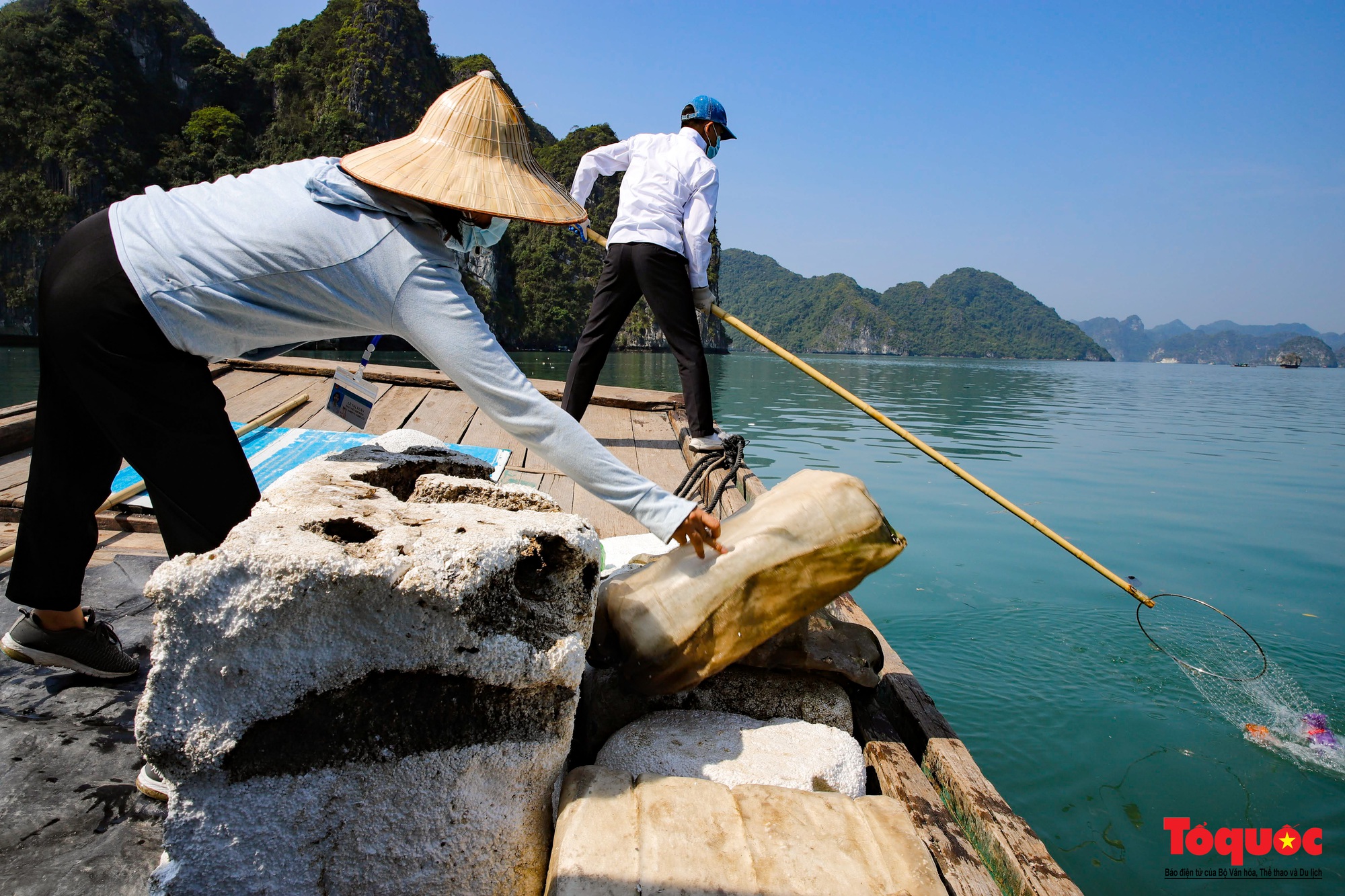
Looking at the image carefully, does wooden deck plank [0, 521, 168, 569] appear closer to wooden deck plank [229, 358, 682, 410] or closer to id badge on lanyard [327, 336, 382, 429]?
id badge on lanyard [327, 336, 382, 429]

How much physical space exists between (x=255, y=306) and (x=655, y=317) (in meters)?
2.48

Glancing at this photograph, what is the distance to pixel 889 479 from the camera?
26.3ft

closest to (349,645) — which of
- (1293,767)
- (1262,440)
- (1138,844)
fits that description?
(1138,844)

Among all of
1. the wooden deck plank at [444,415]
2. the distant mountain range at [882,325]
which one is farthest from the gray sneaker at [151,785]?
the distant mountain range at [882,325]

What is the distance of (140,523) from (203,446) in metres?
1.70

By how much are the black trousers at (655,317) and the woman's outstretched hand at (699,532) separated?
2090 mm

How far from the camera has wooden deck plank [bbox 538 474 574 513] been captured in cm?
354

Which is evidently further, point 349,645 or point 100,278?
point 100,278

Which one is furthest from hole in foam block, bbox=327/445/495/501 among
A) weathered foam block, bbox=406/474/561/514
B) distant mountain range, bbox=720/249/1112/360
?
distant mountain range, bbox=720/249/1112/360

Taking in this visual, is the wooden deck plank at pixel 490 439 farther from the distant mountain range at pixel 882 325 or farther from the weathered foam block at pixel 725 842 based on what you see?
the distant mountain range at pixel 882 325

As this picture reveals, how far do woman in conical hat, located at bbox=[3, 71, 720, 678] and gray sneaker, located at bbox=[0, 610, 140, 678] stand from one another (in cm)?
13

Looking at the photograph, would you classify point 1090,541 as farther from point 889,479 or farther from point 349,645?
point 349,645

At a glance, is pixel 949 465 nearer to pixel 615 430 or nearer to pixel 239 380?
pixel 615 430

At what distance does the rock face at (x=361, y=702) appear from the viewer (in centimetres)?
110
